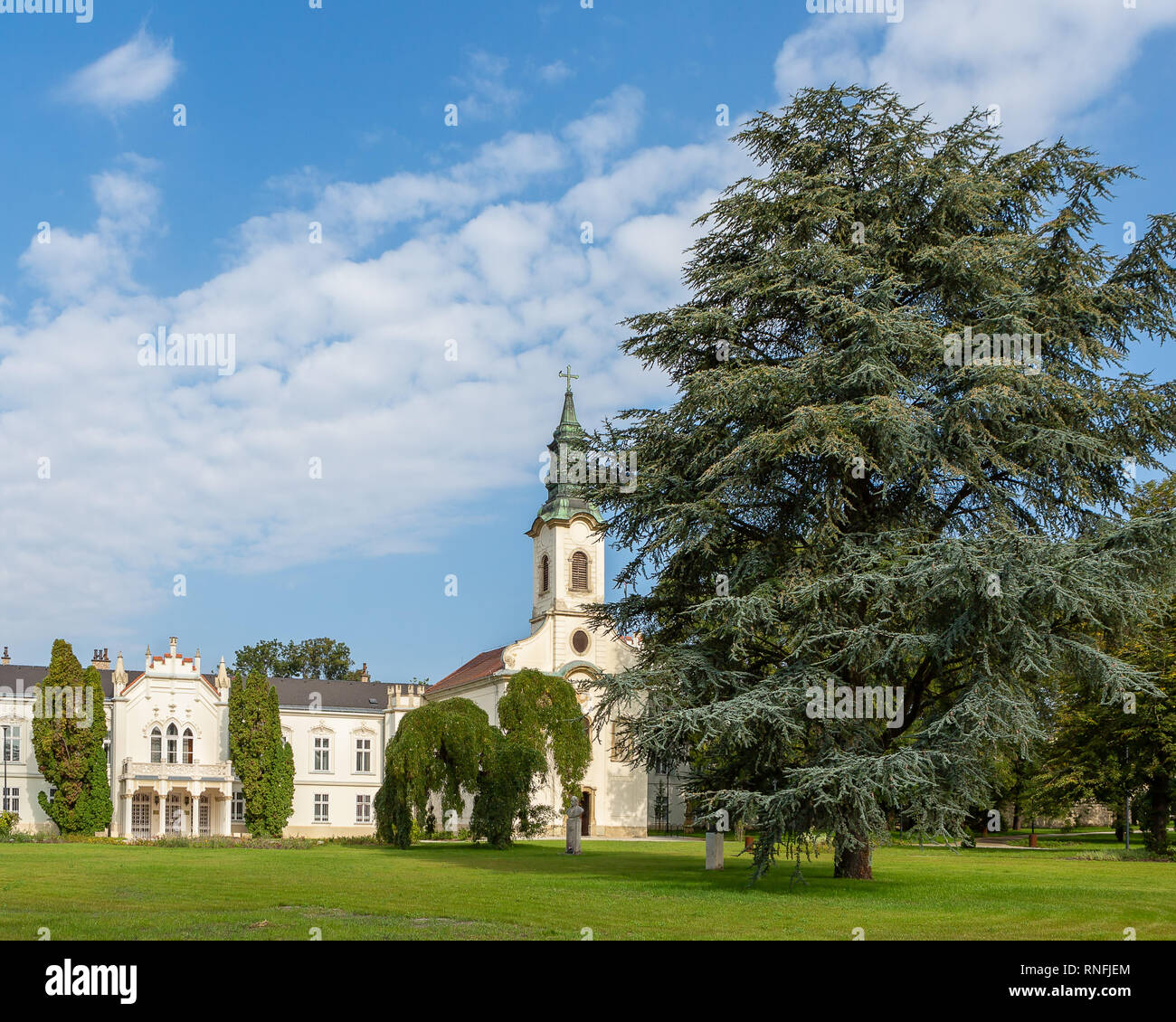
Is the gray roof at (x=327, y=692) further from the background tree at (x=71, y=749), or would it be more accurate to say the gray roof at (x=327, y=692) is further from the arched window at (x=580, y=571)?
the arched window at (x=580, y=571)

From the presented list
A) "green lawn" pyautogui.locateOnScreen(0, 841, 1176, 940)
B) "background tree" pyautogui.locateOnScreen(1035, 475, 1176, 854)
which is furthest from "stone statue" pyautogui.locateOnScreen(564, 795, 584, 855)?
"background tree" pyautogui.locateOnScreen(1035, 475, 1176, 854)

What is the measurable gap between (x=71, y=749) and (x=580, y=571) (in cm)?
2231

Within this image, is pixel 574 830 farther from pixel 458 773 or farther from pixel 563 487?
pixel 563 487

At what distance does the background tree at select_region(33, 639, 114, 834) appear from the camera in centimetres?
4484

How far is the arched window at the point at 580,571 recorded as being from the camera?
52469 mm

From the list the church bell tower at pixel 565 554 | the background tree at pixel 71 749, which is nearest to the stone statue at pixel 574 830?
the church bell tower at pixel 565 554

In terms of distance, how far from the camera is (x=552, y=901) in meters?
14.9

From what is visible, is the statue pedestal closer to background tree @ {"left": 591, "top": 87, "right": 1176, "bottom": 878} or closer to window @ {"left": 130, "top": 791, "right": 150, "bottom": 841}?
background tree @ {"left": 591, "top": 87, "right": 1176, "bottom": 878}

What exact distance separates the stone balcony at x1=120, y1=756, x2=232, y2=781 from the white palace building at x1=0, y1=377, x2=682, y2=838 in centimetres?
6

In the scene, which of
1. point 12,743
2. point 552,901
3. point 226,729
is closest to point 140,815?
point 226,729

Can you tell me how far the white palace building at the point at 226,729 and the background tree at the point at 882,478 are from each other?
95.5 feet

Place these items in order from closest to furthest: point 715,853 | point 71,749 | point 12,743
Answer: point 715,853, point 71,749, point 12,743
